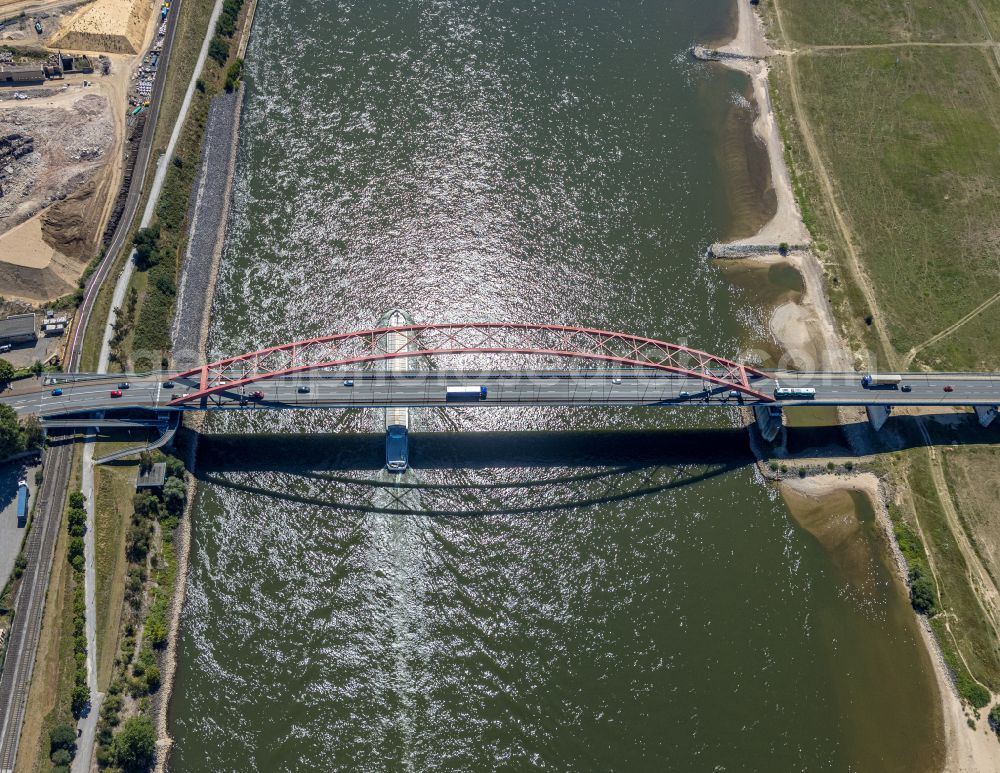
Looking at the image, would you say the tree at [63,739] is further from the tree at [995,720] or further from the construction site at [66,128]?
the tree at [995,720]

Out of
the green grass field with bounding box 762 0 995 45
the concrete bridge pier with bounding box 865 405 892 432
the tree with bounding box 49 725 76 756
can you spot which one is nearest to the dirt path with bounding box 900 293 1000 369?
the concrete bridge pier with bounding box 865 405 892 432

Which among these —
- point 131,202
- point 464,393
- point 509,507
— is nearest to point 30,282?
point 131,202

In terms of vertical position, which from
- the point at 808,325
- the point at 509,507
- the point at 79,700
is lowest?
the point at 79,700

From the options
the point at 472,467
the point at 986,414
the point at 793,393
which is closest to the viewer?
the point at 472,467

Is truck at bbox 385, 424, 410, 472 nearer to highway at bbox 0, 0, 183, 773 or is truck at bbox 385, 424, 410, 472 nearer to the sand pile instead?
highway at bbox 0, 0, 183, 773

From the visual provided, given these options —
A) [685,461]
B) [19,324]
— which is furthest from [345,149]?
[685,461]

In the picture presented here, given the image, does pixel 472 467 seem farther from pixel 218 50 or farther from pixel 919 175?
pixel 919 175

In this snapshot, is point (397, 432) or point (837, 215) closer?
point (397, 432)
